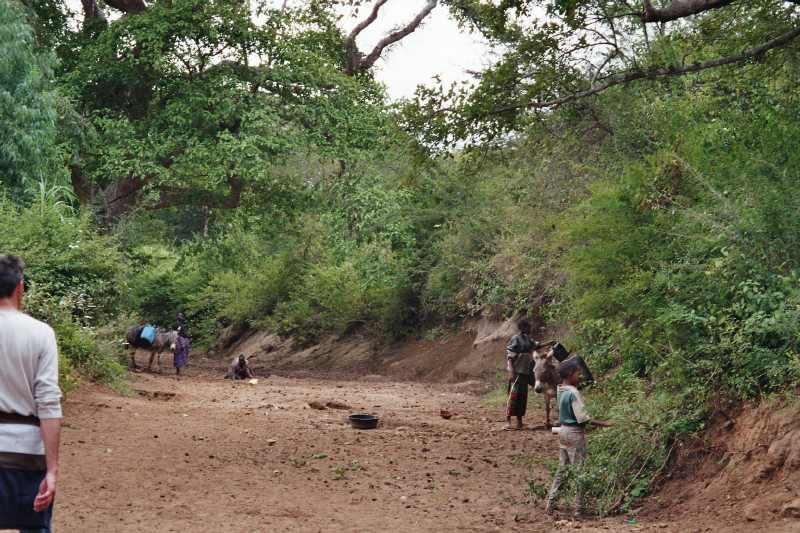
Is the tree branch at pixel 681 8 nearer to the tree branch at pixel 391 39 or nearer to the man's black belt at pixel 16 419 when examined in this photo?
the man's black belt at pixel 16 419

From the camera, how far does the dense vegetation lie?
9883 mm

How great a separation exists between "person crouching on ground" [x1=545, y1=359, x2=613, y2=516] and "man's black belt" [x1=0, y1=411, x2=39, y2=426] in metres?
5.11

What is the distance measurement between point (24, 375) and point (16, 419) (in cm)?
22

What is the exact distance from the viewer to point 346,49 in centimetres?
2853

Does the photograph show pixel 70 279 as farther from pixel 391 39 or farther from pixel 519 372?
pixel 391 39

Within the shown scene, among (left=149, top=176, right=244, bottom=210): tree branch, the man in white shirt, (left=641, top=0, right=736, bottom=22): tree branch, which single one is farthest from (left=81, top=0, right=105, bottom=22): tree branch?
the man in white shirt

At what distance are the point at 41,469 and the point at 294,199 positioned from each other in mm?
22679

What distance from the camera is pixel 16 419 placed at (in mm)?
4738

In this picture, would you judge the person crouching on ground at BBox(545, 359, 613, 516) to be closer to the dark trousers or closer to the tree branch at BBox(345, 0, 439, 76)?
the dark trousers

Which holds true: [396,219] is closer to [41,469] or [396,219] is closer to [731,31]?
[731,31]

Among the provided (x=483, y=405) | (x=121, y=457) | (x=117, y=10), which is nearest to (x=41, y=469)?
(x=121, y=457)

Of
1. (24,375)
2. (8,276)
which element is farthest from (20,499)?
(8,276)

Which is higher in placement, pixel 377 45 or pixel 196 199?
pixel 377 45

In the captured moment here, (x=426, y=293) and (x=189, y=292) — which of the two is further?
(x=189, y=292)
